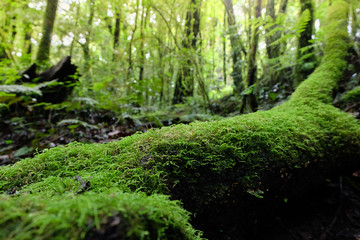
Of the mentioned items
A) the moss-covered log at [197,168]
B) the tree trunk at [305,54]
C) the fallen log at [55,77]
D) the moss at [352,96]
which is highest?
the tree trunk at [305,54]

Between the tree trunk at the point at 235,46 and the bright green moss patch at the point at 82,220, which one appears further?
the tree trunk at the point at 235,46

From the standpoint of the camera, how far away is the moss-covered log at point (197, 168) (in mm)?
1096

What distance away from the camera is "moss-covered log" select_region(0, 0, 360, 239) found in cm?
110

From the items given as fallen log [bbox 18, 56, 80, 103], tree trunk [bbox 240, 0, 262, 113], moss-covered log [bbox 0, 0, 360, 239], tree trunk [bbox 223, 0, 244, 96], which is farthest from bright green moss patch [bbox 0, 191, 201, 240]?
tree trunk [bbox 223, 0, 244, 96]

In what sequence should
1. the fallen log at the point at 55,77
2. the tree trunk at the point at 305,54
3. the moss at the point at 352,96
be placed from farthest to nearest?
the fallen log at the point at 55,77 < the tree trunk at the point at 305,54 < the moss at the point at 352,96

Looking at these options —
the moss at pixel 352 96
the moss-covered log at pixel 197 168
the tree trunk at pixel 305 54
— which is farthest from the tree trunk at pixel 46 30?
the moss at pixel 352 96

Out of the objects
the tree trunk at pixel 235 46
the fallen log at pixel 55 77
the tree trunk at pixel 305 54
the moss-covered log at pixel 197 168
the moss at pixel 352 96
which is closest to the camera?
the moss-covered log at pixel 197 168

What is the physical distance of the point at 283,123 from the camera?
205 cm

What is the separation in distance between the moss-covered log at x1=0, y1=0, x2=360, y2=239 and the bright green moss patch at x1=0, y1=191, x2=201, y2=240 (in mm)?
11

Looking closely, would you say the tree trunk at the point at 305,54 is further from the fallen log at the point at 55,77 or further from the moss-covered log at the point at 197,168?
the fallen log at the point at 55,77

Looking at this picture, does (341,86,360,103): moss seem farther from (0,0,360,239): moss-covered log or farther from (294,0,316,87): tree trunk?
(0,0,360,239): moss-covered log

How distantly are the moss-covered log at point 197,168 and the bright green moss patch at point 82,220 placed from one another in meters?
0.01

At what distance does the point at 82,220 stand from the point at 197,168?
884mm

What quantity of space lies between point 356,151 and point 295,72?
10.3ft
